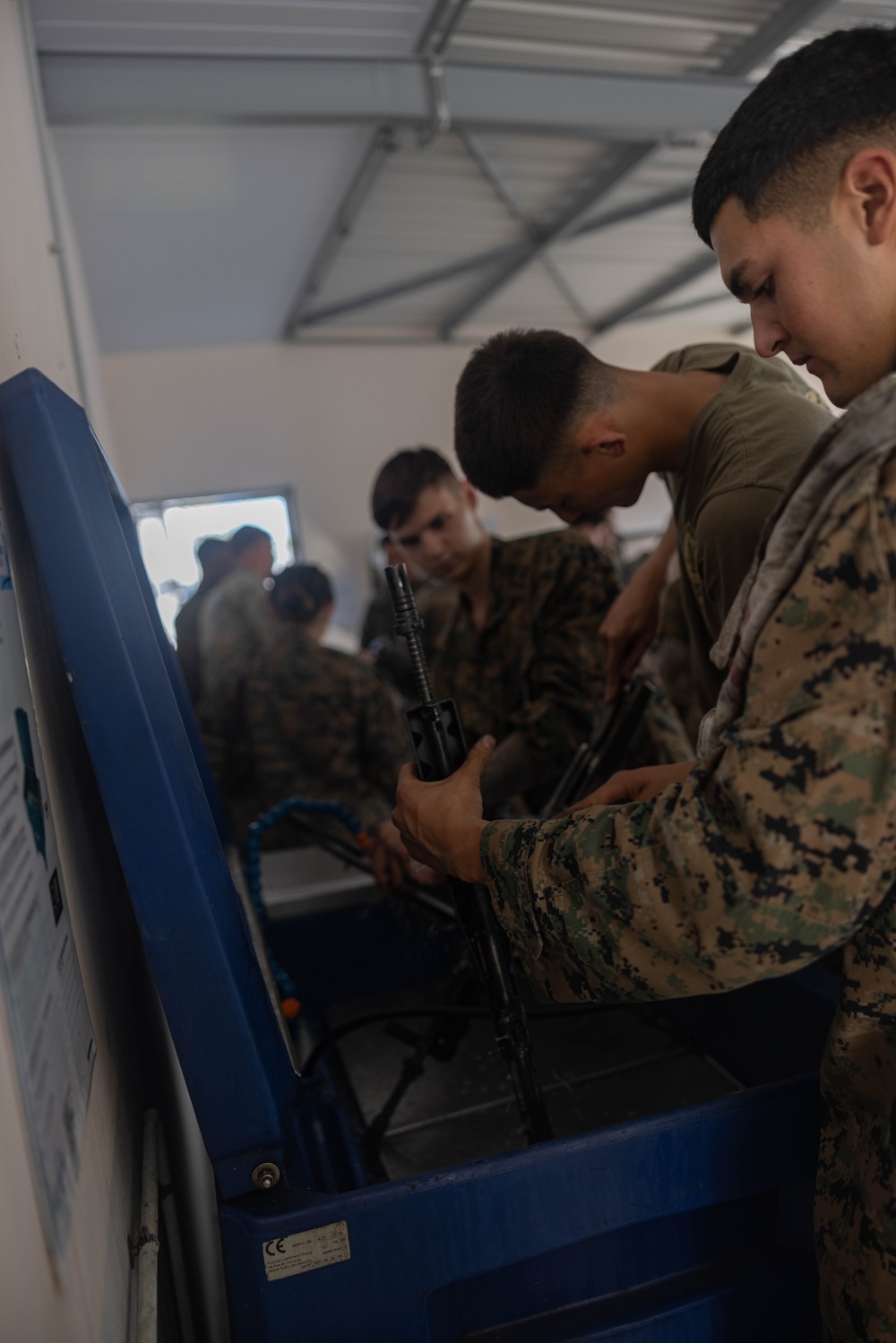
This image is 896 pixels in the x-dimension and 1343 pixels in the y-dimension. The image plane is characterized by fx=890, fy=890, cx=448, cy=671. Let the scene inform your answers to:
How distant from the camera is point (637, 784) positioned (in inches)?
37.2

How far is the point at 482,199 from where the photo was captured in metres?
5.09

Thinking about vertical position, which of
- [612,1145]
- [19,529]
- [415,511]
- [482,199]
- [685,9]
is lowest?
[612,1145]

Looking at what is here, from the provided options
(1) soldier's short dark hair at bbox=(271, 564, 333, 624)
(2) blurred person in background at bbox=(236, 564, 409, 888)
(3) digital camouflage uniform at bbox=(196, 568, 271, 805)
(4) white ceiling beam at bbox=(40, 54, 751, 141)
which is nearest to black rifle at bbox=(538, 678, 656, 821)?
(2) blurred person in background at bbox=(236, 564, 409, 888)

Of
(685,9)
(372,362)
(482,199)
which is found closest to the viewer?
(685,9)

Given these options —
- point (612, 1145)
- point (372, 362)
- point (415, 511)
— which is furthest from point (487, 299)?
point (612, 1145)

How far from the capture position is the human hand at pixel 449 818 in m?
0.80

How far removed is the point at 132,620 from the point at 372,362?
697cm

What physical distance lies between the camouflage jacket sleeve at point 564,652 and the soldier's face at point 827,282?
3.16ft

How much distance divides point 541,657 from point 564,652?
55 mm

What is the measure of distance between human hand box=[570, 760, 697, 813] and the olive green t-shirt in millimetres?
214

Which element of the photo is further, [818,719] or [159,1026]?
[159,1026]

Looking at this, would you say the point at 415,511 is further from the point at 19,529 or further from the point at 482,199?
the point at 482,199

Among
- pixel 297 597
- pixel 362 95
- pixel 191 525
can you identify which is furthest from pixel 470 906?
pixel 191 525

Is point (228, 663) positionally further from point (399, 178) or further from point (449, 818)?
point (399, 178)
